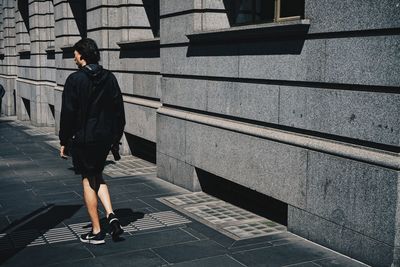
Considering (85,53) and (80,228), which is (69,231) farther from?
(85,53)

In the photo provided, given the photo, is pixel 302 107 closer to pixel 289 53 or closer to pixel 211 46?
pixel 289 53

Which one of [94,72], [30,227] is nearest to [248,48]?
[94,72]

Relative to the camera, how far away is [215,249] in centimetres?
535

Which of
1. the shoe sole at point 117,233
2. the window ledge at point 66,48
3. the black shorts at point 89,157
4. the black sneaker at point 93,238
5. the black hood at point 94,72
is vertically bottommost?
the black sneaker at point 93,238

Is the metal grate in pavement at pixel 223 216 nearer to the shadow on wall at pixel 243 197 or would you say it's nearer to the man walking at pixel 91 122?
the shadow on wall at pixel 243 197

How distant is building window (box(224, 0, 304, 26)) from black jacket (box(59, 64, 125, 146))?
2366 mm

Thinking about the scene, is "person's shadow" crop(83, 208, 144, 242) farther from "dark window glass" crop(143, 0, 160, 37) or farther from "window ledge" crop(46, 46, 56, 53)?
"window ledge" crop(46, 46, 56, 53)

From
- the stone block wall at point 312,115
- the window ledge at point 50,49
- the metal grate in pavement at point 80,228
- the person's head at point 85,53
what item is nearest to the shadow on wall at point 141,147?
the stone block wall at point 312,115

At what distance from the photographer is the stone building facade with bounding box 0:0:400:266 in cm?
466

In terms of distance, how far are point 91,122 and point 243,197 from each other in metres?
3.04

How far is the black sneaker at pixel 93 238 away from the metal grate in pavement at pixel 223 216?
4.61 ft

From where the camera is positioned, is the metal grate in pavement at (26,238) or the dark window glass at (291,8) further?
the dark window glass at (291,8)

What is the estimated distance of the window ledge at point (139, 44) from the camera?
1012 cm

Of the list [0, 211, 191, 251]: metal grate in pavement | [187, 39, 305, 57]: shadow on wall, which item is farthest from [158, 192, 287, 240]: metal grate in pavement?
[187, 39, 305, 57]: shadow on wall
